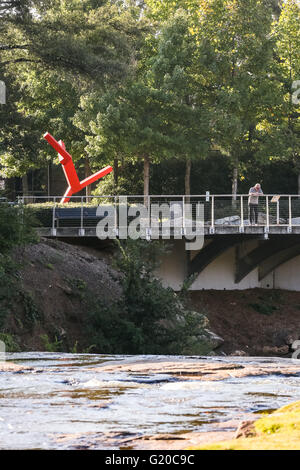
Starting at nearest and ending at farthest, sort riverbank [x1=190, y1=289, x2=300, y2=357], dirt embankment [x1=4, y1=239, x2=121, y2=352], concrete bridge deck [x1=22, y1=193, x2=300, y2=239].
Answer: dirt embankment [x1=4, y1=239, x2=121, y2=352] → concrete bridge deck [x1=22, y1=193, x2=300, y2=239] → riverbank [x1=190, y1=289, x2=300, y2=357]

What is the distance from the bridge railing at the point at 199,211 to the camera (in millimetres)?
28438

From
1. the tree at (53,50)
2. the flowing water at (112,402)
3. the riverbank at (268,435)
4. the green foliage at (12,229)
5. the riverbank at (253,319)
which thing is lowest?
the riverbank at (253,319)

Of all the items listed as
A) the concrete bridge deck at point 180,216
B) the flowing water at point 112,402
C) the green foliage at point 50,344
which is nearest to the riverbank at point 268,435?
the flowing water at point 112,402

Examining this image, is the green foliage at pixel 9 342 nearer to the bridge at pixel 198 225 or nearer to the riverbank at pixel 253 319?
the bridge at pixel 198 225

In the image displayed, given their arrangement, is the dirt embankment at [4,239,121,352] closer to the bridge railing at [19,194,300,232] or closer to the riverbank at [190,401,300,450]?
the bridge railing at [19,194,300,232]

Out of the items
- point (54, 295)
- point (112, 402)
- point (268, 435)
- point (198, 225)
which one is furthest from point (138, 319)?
point (268, 435)

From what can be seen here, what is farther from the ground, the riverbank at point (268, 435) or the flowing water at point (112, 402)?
the riverbank at point (268, 435)

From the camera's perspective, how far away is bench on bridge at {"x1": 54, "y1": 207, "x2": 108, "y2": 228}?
28.3 metres

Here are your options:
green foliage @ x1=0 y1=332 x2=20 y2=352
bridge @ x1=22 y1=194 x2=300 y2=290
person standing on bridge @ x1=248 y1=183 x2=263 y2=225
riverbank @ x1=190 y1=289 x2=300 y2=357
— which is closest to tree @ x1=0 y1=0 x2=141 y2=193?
bridge @ x1=22 y1=194 x2=300 y2=290

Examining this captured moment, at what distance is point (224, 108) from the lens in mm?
38031

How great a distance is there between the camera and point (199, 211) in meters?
29.0

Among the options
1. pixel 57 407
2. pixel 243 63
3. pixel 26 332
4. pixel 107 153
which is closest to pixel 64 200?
pixel 107 153

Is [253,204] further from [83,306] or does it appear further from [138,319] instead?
[138,319]
